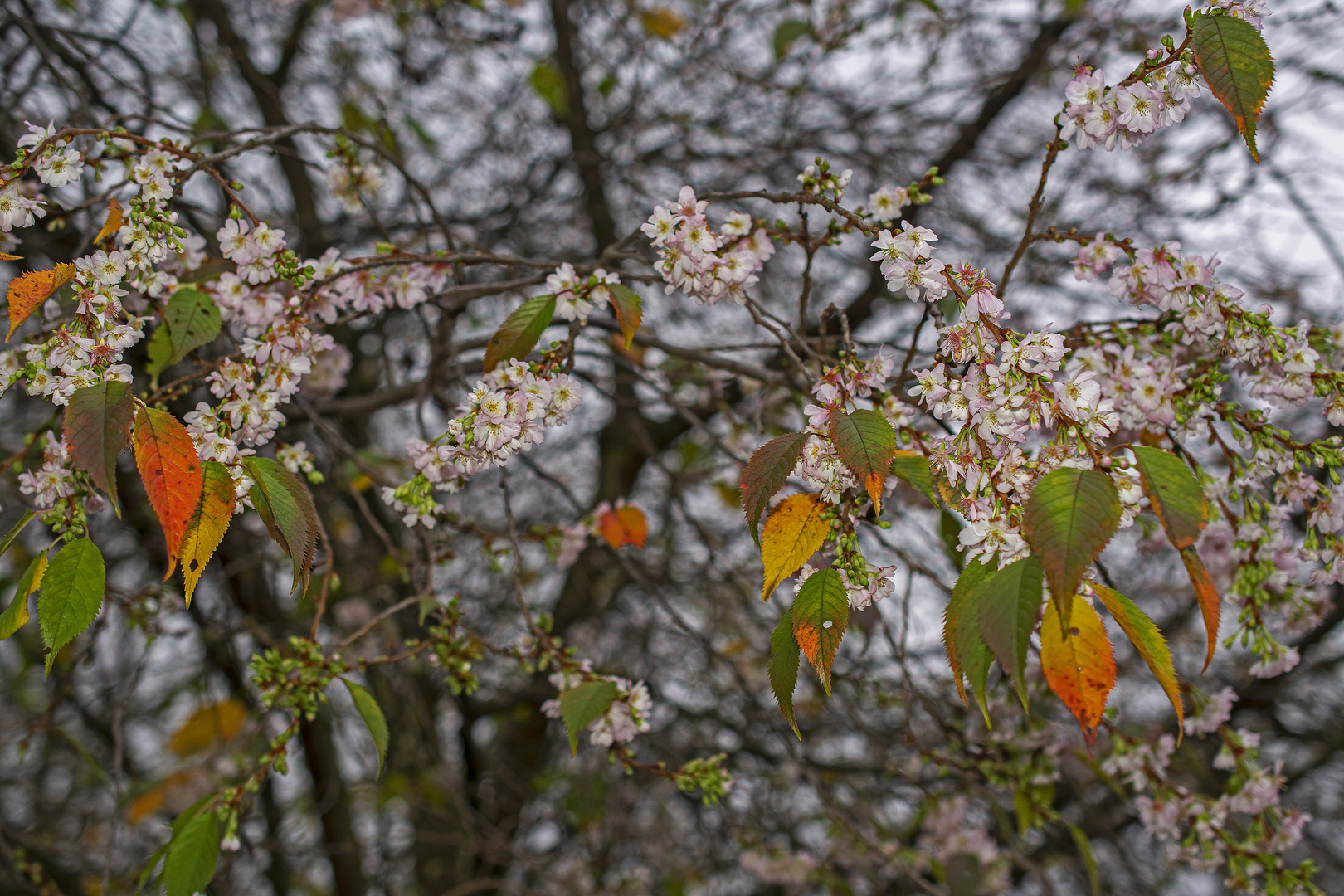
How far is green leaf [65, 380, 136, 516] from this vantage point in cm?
84

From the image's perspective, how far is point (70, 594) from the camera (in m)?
0.97

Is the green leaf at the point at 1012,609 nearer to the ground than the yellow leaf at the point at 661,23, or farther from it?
nearer to the ground

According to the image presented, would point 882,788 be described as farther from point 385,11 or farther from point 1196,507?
point 385,11

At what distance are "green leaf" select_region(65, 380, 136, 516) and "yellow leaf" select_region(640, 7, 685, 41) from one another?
2908 mm

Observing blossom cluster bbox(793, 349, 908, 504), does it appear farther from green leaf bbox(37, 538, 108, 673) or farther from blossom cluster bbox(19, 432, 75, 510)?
blossom cluster bbox(19, 432, 75, 510)

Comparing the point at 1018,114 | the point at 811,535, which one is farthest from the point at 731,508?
the point at 811,535

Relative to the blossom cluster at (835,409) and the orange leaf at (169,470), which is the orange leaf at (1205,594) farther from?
the orange leaf at (169,470)

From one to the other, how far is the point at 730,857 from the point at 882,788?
1.08 m

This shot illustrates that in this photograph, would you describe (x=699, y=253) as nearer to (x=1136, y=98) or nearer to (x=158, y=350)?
(x=1136, y=98)

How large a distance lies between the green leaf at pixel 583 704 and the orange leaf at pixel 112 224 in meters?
0.94

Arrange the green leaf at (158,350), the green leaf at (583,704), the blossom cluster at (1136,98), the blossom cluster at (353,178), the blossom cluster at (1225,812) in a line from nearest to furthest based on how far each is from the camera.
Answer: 1. the blossom cluster at (1136,98)
2. the green leaf at (583,704)
3. the green leaf at (158,350)
4. the blossom cluster at (1225,812)
5. the blossom cluster at (353,178)

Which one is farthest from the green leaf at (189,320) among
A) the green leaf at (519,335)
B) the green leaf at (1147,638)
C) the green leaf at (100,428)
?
the green leaf at (1147,638)

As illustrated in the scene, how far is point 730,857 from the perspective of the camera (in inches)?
153

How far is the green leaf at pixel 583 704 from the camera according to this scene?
119cm
